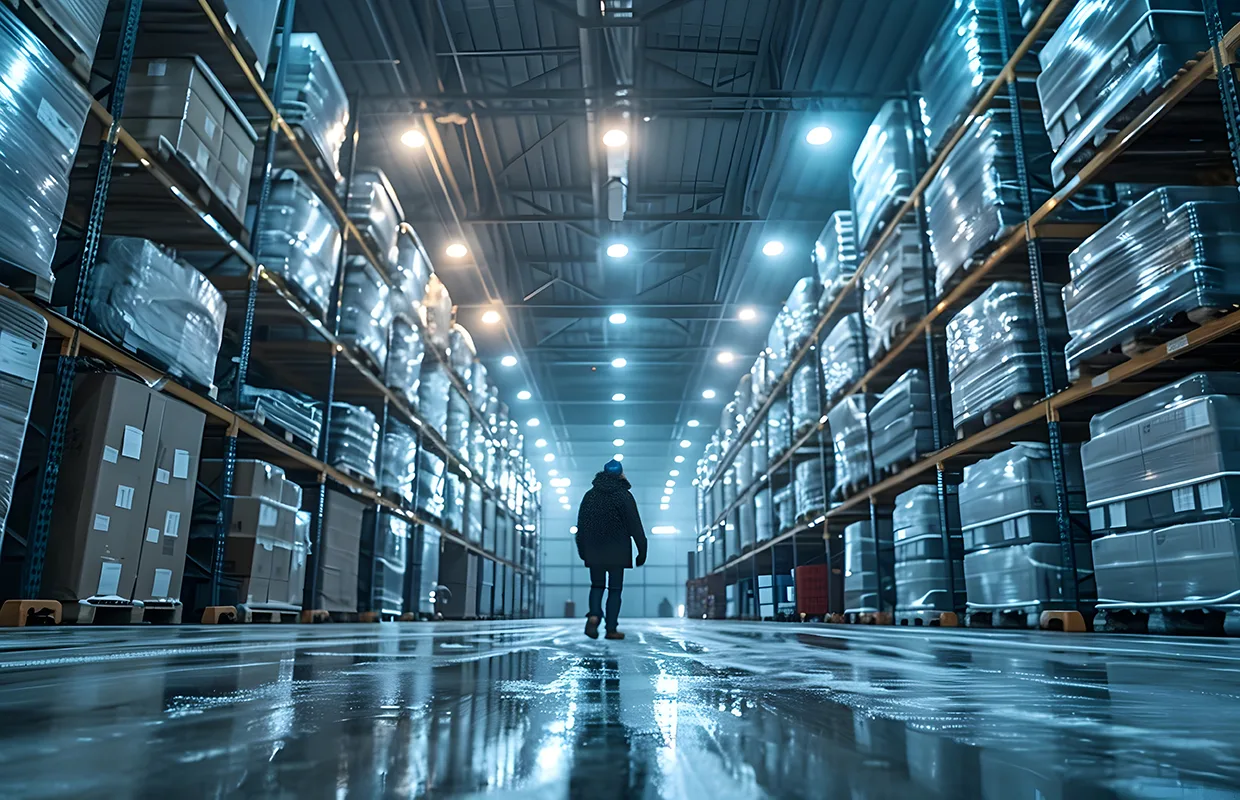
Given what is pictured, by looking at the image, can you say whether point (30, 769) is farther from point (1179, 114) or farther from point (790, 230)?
point (790, 230)

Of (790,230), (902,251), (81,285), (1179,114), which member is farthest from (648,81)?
(81,285)

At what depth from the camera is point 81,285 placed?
4.16m

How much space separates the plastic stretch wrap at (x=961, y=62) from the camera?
6066 millimetres

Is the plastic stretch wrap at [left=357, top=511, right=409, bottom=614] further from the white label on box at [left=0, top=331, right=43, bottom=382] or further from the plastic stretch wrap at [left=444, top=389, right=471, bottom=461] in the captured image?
the white label on box at [left=0, top=331, right=43, bottom=382]

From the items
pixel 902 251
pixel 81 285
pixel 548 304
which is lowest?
pixel 81 285

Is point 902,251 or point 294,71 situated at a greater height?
point 294,71

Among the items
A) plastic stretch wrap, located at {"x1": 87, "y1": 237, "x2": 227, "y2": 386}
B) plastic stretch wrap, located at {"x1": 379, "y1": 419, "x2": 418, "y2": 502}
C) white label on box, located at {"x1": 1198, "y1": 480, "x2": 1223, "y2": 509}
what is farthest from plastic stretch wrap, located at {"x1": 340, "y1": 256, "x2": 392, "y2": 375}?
white label on box, located at {"x1": 1198, "y1": 480, "x2": 1223, "y2": 509}

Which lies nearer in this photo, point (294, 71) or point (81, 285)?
point (81, 285)

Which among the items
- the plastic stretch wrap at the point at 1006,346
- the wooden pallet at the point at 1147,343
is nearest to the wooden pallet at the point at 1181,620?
the wooden pallet at the point at 1147,343

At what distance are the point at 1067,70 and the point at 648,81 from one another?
598 cm

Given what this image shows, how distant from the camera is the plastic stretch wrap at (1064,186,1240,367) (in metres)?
3.79

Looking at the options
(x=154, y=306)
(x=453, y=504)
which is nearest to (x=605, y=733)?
(x=154, y=306)

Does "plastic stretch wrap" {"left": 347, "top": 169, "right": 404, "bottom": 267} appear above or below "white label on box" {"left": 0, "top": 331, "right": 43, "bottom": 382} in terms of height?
above

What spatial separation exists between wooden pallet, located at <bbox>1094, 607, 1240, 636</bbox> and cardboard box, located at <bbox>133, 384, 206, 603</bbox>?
5.29 m
